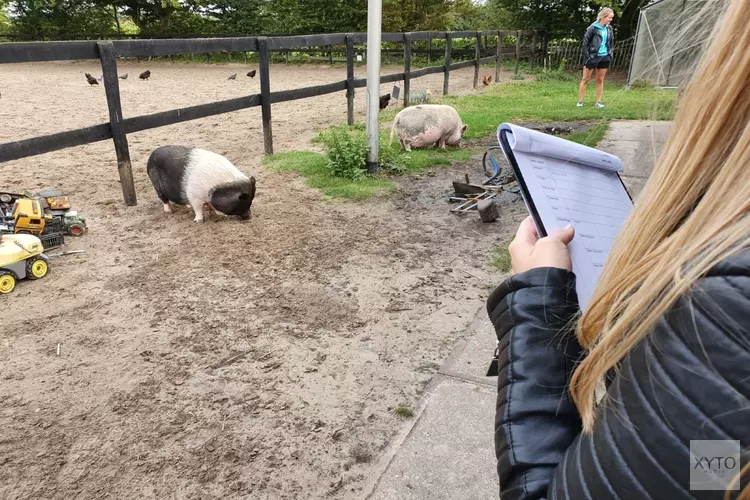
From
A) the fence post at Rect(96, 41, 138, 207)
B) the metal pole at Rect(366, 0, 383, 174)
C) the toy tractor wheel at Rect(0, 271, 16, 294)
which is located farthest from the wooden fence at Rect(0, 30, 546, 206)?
the metal pole at Rect(366, 0, 383, 174)

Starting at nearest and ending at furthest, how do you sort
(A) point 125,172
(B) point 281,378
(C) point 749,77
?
1. (C) point 749,77
2. (B) point 281,378
3. (A) point 125,172

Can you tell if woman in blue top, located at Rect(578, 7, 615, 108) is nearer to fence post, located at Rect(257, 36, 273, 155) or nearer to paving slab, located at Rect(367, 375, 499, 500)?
fence post, located at Rect(257, 36, 273, 155)

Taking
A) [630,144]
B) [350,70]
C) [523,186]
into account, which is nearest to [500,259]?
[523,186]

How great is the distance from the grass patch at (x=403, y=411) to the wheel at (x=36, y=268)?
2.72 m

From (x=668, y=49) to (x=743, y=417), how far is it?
0.71 m

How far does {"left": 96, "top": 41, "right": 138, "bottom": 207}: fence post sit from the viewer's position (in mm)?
4949

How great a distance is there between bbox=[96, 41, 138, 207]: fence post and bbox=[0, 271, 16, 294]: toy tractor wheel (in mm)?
1766

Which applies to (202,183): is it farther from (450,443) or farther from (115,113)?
(450,443)

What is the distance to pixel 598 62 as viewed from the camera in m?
10.4

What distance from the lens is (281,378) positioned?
9.04 feet

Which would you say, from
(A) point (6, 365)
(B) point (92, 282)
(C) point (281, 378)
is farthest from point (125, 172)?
(C) point (281, 378)

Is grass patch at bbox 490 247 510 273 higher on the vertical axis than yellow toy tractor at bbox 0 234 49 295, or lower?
lower

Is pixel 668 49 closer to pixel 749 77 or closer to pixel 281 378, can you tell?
pixel 749 77

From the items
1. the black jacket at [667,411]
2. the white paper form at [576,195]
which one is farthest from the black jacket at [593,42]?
the black jacket at [667,411]
